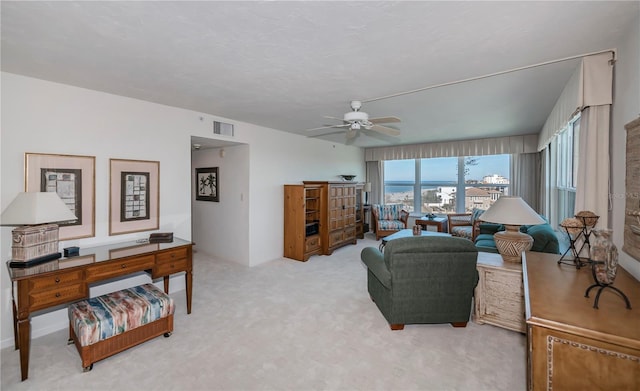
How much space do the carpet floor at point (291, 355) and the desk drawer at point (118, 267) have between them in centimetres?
69

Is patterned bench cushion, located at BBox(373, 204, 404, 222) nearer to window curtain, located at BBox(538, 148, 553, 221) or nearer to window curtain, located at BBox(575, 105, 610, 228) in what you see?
window curtain, located at BBox(538, 148, 553, 221)

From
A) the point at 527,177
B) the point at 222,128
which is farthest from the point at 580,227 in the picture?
the point at 527,177

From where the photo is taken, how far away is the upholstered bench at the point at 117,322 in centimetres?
215

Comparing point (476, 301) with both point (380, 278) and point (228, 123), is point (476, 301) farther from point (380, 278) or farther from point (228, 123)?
point (228, 123)

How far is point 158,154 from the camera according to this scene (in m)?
3.53

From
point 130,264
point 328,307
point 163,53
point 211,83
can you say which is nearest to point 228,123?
point 211,83

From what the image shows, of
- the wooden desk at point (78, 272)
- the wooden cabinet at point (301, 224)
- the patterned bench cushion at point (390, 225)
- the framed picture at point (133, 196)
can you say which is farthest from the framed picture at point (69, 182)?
Result: the patterned bench cushion at point (390, 225)

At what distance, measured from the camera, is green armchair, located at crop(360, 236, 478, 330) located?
8.58ft

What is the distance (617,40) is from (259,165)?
4420 millimetres

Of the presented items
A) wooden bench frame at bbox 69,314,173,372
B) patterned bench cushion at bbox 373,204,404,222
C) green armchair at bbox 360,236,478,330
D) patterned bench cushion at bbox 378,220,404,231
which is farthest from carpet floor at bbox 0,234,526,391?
patterned bench cushion at bbox 373,204,404,222

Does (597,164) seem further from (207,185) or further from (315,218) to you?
(207,185)

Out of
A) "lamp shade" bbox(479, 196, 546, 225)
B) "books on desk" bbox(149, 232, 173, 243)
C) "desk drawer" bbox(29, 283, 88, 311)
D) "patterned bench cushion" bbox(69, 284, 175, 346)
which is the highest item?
"lamp shade" bbox(479, 196, 546, 225)

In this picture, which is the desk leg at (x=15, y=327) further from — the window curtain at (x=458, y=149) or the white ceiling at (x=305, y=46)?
the window curtain at (x=458, y=149)

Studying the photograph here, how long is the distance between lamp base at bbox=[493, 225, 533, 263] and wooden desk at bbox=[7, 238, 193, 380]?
11.1 ft
